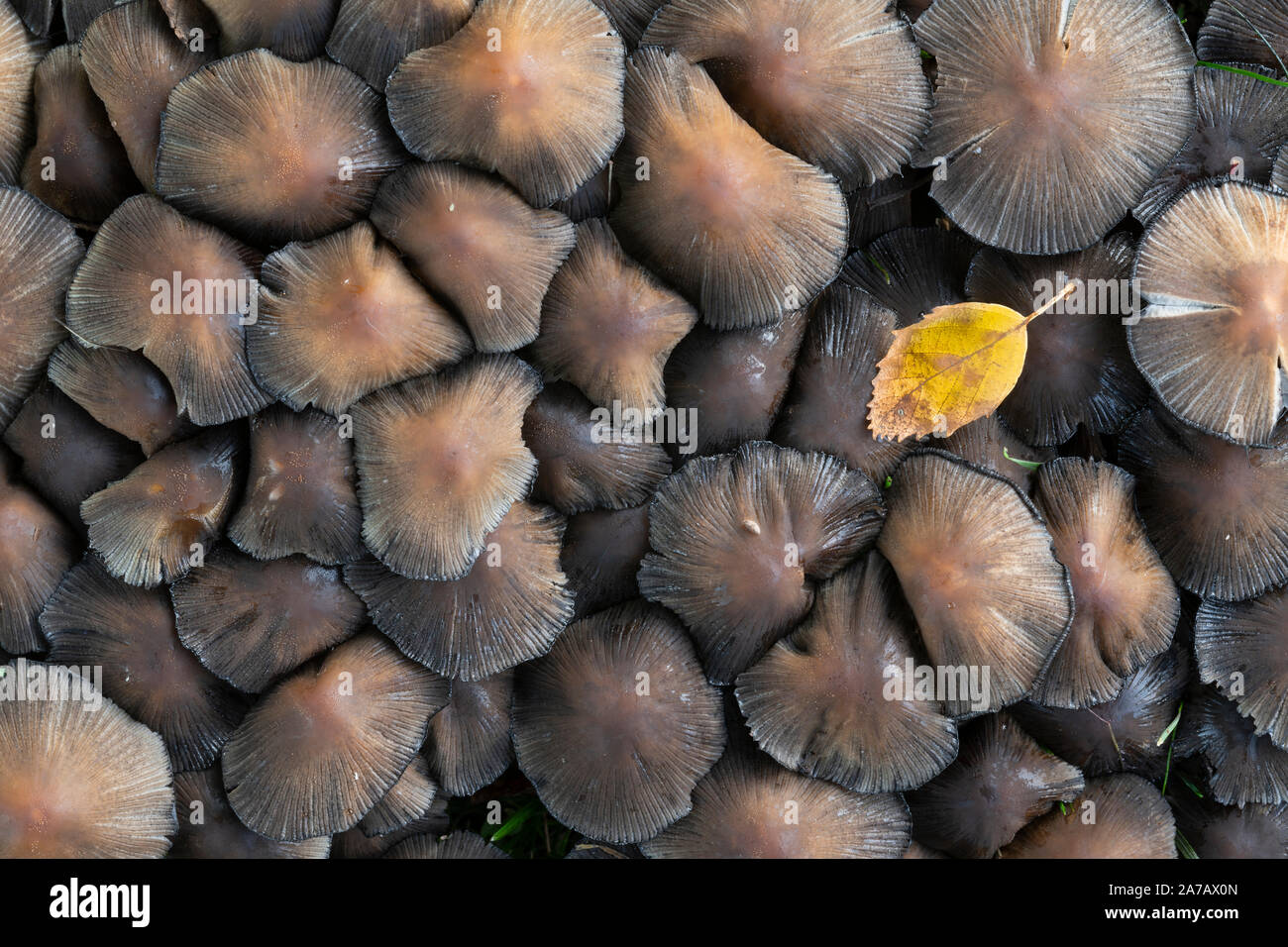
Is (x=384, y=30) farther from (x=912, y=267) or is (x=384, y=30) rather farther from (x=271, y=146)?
(x=912, y=267)

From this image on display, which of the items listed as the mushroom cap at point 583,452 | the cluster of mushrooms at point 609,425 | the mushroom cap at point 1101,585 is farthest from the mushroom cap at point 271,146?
the mushroom cap at point 1101,585

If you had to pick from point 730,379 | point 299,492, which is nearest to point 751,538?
point 730,379

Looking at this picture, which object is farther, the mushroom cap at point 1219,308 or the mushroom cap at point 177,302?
the mushroom cap at point 1219,308

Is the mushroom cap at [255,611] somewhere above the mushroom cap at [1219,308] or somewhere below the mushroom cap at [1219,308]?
below

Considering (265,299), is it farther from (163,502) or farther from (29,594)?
(29,594)

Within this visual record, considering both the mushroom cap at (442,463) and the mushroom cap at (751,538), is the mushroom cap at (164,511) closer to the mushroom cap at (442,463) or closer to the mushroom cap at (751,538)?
the mushroom cap at (442,463)

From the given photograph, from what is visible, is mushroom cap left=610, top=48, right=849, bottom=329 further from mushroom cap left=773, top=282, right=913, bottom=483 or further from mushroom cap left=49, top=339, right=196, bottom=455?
mushroom cap left=49, top=339, right=196, bottom=455

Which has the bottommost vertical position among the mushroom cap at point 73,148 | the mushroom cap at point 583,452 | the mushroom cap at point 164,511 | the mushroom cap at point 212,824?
the mushroom cap at point 212,824
